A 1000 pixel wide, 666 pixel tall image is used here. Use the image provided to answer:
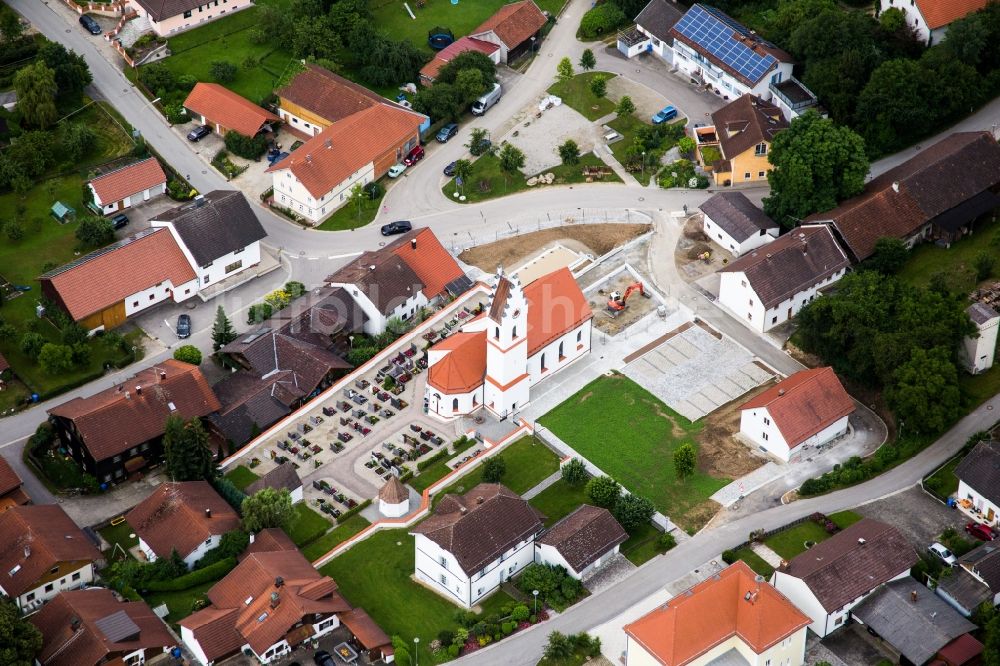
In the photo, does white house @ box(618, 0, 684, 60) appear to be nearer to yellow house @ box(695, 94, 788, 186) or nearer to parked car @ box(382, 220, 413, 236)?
yellow house @ box(695, 94, 788, 186)

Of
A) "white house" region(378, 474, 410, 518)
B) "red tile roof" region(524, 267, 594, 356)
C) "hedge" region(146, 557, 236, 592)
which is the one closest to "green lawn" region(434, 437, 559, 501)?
"white house" region(378, 474, 410, 518)

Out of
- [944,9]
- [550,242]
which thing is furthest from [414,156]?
[944,9]

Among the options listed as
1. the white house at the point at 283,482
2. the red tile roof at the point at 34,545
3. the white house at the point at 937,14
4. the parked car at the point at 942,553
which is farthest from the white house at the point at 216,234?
the white house at the point at 937,14

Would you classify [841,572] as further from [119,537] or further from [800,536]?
[119,537]

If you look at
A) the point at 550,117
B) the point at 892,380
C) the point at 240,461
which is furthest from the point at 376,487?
the point at 550,117

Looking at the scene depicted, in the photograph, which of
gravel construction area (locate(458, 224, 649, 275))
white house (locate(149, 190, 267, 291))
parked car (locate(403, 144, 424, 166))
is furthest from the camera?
parked car (locate(403, 144, 424, 166))
